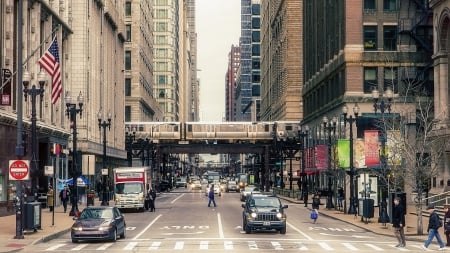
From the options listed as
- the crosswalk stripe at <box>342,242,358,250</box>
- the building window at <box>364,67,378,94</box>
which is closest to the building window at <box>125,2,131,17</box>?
the building window at <box>364,67,378,94</box>

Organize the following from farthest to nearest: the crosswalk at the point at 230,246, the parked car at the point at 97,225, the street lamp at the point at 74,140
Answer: the street lamp at the point at 74,140, the parked car at the point at 97,225, the crosswalk at the point at 230,246

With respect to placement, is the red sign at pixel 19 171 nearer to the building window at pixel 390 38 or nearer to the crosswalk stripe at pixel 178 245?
the crosswalk stripe at pixel 178 245

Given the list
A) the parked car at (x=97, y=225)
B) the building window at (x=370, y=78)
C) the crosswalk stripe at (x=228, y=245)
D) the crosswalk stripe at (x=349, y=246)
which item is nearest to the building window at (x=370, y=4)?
the building window at (x=370, y=78)

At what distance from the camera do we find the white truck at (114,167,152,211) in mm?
60969

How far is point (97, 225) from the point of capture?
33.2m

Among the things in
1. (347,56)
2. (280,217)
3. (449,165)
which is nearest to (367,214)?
(280,217)

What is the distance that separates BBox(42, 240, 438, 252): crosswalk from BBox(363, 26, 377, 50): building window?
48.0m

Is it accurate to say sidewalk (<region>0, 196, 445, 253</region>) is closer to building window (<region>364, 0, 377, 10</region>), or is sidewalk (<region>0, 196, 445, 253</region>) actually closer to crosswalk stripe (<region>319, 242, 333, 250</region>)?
crosswalk stripe (<region>319, 242, 333, 250</region>)

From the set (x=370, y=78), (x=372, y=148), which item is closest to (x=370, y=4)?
(x=370, y=78)

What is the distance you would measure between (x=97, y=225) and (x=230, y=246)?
578cm

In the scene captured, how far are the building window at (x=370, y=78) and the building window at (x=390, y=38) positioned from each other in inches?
101

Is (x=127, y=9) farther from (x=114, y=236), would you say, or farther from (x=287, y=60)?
(x=114, y=236)

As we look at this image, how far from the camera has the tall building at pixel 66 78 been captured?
53.4 m

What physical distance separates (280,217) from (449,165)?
2823cm
